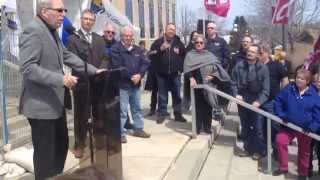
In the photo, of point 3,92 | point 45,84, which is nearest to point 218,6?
point 3,92

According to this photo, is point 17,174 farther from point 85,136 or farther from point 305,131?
point 305,131

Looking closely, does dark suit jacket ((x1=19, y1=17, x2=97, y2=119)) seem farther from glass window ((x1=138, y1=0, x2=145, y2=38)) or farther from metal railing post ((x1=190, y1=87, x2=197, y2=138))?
glass window ((x1=138, y1=0, x2=145, y2=38))

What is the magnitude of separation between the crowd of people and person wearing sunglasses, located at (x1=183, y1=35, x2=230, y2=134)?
0.02 metres

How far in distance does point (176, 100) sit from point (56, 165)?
5.37 m

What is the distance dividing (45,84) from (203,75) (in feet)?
15.6

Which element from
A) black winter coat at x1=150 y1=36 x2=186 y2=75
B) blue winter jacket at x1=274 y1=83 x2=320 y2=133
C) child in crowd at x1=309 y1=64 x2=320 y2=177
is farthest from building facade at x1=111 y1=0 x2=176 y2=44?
blue winter jacket at x1=274 y1=83 x2=320 y2=133

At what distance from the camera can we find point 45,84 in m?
4.92

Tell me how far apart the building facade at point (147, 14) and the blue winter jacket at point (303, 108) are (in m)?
23.3

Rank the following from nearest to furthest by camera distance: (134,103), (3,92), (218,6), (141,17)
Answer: (3,92)
(134,103)
(218,6)
(141,17)

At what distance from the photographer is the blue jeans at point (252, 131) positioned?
8641 mm

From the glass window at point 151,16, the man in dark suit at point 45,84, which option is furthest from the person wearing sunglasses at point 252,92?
the glass window at point 151,16

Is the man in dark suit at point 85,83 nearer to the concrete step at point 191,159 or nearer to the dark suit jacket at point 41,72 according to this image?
the dark suit jacket at point 41,72

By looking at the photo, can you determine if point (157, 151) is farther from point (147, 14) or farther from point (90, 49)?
point (147, 14)

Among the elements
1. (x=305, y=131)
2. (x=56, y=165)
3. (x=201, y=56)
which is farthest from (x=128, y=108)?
(x=56, y=165)
